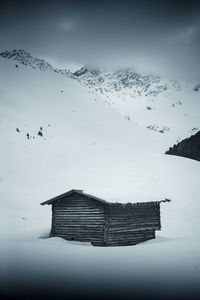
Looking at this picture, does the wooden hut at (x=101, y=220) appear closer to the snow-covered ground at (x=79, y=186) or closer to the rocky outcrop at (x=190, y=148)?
the snow-covered ground at (x=79, y=186)

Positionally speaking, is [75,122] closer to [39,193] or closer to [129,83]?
[39,193]

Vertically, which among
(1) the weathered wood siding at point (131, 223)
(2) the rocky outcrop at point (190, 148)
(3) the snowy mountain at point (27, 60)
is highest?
(3) the snowy mountain at point (27, 60)

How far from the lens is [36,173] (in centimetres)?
3662

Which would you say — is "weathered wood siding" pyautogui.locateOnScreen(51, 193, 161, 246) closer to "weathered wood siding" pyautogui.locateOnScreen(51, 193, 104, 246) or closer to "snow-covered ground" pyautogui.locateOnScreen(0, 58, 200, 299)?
"weathered wood siding" pyautogui.locateOnScreen(51, 193, 104, 246)

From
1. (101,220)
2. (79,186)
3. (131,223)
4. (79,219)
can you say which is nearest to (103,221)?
(101,220)

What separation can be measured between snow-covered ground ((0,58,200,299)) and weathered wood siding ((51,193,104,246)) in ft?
2.16

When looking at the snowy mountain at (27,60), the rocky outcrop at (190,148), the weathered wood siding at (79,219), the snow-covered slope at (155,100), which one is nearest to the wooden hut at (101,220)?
the weathered wood siding at (79,219)

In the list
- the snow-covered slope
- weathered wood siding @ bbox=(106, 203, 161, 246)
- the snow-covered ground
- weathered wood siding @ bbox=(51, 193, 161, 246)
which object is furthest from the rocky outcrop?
weathered wood siding @ bbox=(51, 193, 161, 246)

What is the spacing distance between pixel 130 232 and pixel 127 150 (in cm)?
3824

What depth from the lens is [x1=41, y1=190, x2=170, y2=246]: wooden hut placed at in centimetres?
1944

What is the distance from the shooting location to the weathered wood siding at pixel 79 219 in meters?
19.6

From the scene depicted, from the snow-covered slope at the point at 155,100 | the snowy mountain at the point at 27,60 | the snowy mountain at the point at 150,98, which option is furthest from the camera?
the snow-covered slope at the point at 155,100

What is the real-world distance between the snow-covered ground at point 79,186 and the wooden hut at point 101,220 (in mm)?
652

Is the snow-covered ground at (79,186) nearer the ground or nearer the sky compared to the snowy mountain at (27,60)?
nearer the ground
